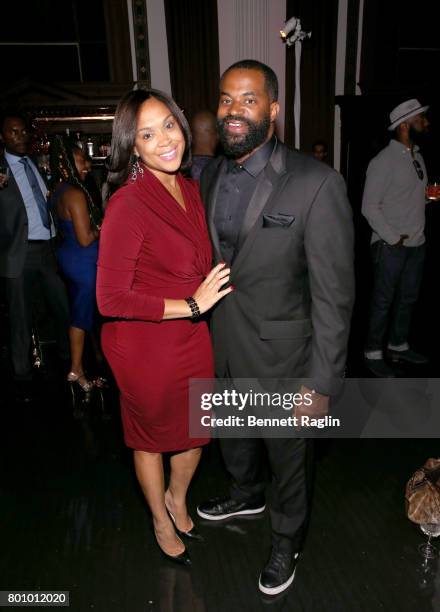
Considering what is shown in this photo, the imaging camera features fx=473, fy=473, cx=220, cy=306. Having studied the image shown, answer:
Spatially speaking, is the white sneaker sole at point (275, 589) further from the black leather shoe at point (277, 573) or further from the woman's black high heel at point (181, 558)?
the woman's black high heel at point (181, 558)

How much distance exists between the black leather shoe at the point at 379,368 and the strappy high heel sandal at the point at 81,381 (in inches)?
81.9

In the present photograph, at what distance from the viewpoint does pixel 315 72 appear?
692cm

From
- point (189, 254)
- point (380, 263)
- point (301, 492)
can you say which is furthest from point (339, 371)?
point (380, 263)

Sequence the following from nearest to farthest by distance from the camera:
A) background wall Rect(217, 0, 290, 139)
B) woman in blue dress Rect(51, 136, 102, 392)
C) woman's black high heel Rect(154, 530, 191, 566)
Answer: woman's black high heel Rect(154, 530, 191, 566)
woman in blue dress Rect(51, 136, 102, 392)
background wall Rect(217, 0, 290, 139)

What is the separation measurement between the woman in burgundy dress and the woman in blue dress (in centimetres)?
142

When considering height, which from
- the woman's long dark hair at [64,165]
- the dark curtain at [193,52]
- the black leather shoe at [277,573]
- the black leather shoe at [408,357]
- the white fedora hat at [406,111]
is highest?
the dark curtain at [193,52]

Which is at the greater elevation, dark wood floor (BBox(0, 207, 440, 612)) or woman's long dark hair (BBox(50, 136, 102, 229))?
woman's long dark hair (BBox(50, 136, 102, 229))

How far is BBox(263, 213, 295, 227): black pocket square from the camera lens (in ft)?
4.77

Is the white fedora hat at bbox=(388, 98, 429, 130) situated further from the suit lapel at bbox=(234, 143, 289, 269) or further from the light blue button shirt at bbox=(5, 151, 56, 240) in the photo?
the light blue button shirt at bbox=(5, 151, 56, 240)

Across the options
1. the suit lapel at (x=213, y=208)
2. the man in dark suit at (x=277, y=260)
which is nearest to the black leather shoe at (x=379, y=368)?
the man in dark suit at (x=277, y=260)

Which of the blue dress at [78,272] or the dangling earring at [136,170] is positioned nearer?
the dangling earring at [136,170]

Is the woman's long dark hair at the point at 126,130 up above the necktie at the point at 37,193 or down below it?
above

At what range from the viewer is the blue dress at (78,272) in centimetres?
309

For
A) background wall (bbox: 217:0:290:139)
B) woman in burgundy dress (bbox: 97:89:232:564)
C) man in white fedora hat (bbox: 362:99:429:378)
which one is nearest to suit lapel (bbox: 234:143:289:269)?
woman in burgundy dress (bbox: 97:89:232:564)
